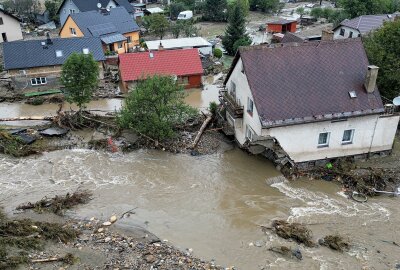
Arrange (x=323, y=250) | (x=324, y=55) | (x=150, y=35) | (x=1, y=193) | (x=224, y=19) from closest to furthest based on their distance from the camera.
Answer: (x=323, y=250)
(x=1, y=193)
(x=324, y=55)
(x=150, y=35)
(x=224, y=19)

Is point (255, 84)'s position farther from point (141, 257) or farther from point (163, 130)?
point (141, 257)

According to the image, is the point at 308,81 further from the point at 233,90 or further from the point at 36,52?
the point at 36,52

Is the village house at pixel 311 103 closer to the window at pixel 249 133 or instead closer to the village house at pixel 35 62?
the window at pixel 249 133

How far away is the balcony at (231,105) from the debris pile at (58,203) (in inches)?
388

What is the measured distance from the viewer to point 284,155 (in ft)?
74.1

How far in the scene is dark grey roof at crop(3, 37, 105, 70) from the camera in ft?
115

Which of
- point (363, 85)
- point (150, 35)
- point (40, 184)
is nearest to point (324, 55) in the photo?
point (363, 85)

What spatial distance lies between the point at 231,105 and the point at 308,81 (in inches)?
191

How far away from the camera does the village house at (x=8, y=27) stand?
48.9 metres

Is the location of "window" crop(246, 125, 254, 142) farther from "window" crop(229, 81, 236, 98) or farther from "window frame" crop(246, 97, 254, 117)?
"window" crop(229, 81, 236, 98)

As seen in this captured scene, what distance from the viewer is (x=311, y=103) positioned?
22703 mm

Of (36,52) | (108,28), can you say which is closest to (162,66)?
(36,52)

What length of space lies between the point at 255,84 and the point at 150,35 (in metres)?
36.8

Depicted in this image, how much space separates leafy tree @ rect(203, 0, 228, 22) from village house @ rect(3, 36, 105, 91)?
34.6 metres
